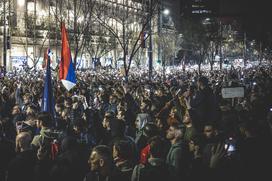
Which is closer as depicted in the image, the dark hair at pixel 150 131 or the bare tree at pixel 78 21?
the dark hair at pixel 150 131

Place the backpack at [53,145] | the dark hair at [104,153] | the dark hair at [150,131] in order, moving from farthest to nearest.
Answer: the dark hair at [150,131], the backpack at [53,145], the dark hair at [104,153]

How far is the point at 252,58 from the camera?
98562 millimetres

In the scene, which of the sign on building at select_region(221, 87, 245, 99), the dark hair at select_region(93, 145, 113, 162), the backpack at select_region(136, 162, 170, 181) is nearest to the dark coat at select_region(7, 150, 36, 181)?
the dark hair at select_region(93, 145, 113, 162)

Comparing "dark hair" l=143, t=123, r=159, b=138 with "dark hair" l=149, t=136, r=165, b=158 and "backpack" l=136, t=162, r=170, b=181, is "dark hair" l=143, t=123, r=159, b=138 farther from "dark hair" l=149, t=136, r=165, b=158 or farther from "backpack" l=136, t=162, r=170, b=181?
"backpack" l=136, t=162, r=170, b=181

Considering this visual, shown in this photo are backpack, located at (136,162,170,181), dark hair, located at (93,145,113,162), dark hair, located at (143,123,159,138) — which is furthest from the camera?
dark hair, located at (143,123,159,138)

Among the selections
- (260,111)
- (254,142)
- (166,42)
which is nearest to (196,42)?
(166,42)

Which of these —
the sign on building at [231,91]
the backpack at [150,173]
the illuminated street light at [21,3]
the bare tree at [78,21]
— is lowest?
the backpack at [150,173]

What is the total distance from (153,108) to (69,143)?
16.7ft

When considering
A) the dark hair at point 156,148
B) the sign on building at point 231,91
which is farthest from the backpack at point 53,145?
the sign on building at point 231,91

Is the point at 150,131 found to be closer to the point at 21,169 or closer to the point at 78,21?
the point at 21,169

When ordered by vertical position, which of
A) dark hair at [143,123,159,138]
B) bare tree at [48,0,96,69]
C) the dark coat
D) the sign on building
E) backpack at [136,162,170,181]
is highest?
bare tree at [48,0,96,69]

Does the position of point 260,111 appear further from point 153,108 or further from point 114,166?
point 114,166

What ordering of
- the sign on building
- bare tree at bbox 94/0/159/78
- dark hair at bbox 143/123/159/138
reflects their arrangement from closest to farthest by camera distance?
1. dark hair at bbox 143/123/159/138
2. the sign on building
3. bare tree at bbox 94/0/159/78

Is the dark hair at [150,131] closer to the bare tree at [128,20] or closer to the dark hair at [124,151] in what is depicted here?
the dark hair at [124,151]
